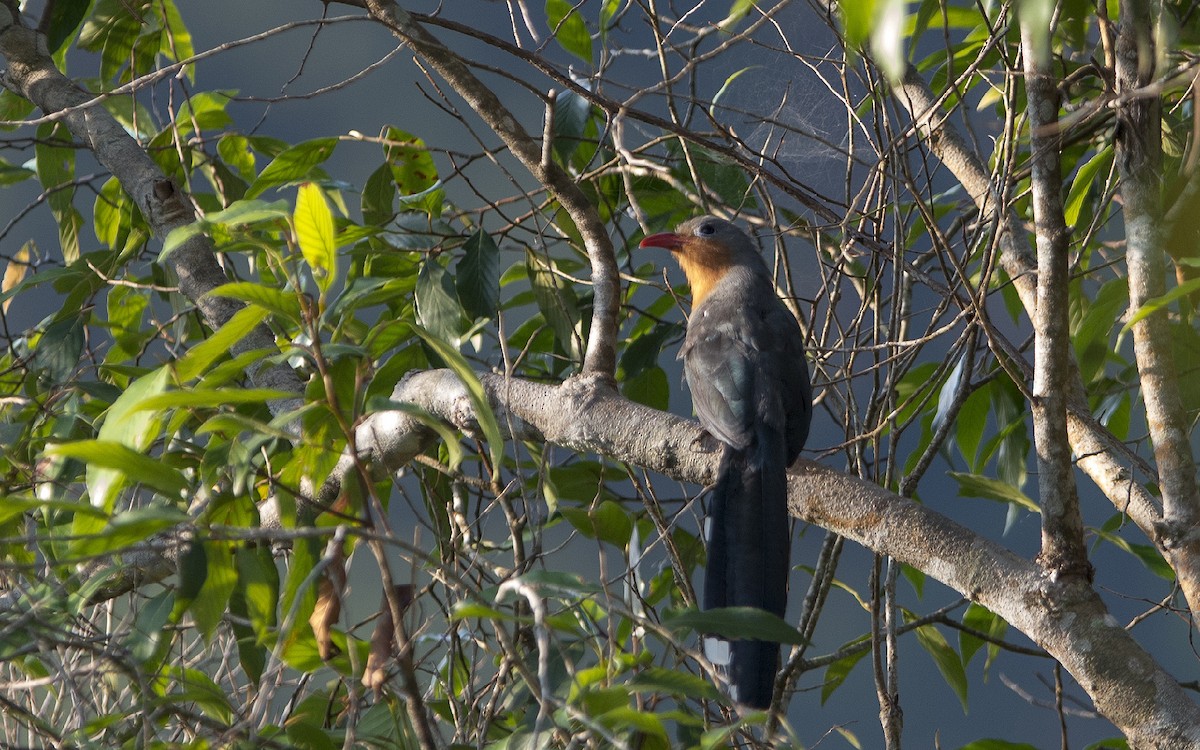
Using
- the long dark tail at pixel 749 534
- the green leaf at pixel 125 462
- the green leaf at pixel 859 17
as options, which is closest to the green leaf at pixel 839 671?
the long dark tail at pixel 749 534

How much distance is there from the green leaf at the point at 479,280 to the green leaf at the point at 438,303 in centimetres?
7

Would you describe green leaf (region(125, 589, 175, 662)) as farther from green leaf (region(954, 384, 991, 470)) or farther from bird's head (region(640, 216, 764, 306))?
bird's head (region(640, 216, 764, 306))

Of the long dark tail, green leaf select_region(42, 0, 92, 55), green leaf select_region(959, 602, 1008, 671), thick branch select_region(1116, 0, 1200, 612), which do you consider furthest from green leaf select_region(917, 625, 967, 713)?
green leaf select_region(42, 0, 92, 55)

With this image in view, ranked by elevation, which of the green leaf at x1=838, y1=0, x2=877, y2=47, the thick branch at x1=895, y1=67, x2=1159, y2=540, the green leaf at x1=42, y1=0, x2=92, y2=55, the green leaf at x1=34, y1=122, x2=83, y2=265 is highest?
the green leaf at x1=42, y1=0, x2=92, y2=55

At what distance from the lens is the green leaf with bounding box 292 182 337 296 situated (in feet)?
4.54

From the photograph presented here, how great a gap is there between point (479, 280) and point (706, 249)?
1395 millimetres

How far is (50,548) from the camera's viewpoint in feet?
6.75

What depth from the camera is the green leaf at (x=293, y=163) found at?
241cm

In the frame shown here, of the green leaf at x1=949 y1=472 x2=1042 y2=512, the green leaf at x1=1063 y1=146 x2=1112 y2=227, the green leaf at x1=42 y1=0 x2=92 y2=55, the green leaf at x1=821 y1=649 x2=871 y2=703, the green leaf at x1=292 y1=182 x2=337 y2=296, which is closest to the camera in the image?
the green leaf at x1=292 y1=182 x2=337 y2=296

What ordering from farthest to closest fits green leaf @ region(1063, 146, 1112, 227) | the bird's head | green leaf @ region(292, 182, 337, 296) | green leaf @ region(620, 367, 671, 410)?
the bird's head → green leaf @ region(620, 367, 671, 410) → green leaf @ region(1063, 146, 1112, 227) → green leaf @ region(292, 182, 337, 296)

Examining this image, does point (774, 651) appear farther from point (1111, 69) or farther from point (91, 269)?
point (91, 269)

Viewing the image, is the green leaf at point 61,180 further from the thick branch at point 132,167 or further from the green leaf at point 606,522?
the green leaf at point 606,522

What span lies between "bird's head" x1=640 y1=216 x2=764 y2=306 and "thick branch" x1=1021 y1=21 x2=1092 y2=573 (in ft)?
5.93

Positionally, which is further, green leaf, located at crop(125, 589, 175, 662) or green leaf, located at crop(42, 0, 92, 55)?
green leaf, located at crop(42, 0, 92, 55)
